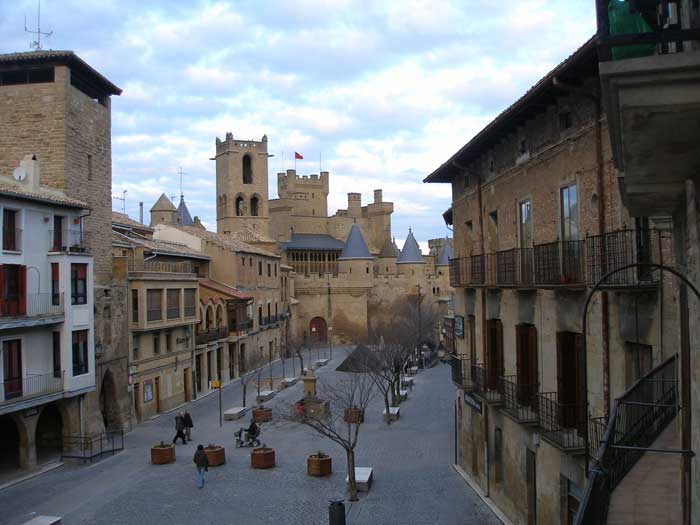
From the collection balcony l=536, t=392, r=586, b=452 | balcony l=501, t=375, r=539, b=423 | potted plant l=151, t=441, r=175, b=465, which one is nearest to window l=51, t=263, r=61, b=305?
potted plant l=151, t=441, r=175, b=465

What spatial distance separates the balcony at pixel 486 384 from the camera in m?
18.5

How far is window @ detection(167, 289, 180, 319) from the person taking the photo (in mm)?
36656

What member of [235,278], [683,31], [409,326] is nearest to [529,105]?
[683,31]

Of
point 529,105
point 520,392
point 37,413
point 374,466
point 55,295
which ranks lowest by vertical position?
point 374,466

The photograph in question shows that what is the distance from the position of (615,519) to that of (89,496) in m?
17.8

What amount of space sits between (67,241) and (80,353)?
4.20 meters

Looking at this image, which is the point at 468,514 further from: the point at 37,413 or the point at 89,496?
the point at 37,413

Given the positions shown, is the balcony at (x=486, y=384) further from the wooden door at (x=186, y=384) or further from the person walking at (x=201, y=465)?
the wooden door at (x=186, y=384)

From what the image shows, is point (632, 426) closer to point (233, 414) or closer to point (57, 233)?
point (57, 233)

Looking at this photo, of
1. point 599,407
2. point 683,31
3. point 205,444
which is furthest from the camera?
point 205,444

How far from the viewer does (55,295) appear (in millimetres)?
25422

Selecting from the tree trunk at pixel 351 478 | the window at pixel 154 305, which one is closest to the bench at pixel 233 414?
the window at pixel 154 305

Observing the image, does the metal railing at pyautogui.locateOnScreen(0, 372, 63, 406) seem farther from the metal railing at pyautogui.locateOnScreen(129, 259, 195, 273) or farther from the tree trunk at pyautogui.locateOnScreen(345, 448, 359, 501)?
the tree trunk at pyautogui.locateOnScreen(345, 448, 359, 501)

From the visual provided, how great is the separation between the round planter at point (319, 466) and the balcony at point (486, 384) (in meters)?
6.00
